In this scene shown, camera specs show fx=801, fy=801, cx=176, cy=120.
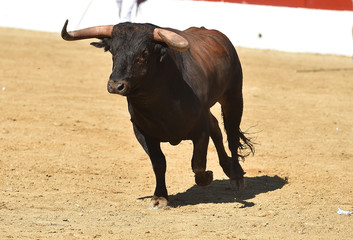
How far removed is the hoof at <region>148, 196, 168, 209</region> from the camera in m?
6.71

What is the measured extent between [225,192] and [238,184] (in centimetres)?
15

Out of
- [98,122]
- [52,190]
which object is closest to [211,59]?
[52,190]

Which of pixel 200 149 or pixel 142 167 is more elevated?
pixel 200 149

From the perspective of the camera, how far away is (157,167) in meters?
6.92

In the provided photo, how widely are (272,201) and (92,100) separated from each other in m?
5.06

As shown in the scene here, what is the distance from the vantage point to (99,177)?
773cm

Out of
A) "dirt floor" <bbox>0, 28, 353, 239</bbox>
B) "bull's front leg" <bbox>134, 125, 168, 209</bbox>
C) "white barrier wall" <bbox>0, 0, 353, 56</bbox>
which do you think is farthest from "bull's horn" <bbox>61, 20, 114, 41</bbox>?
"white barrier wall" <bbox>0, 0, 353, 56</bbox>

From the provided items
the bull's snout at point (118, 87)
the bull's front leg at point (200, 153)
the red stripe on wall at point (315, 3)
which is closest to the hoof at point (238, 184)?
the bull's front leg at point (200, 153)

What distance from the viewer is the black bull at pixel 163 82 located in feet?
20.2

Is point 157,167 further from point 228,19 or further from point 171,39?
point 228,19

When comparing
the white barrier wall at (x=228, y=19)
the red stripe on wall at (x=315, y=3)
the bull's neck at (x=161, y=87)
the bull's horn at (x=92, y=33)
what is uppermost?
the bull's horn at (x=92, y=33)

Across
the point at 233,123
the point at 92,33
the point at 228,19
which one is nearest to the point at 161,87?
the point at 92,33

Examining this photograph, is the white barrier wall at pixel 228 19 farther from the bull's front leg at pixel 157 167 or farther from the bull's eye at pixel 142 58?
the bull's eye at pixel 142 58

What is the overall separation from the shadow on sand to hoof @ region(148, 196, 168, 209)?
5.0 inches
